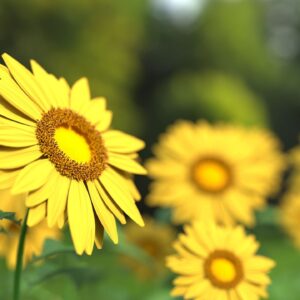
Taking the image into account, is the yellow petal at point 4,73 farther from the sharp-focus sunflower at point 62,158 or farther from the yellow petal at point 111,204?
the yellow petal at point 111,204

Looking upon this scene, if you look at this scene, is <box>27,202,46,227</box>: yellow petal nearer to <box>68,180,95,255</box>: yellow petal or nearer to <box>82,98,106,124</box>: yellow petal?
<box>68,180,95,255</box>: yellow petal

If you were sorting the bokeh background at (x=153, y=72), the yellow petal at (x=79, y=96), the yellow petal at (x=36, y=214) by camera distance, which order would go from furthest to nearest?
the bokeh background at (x=153, y=72) → the yellow petal at (x=79, y=96) → the yellow petal at (x=36, y=214)

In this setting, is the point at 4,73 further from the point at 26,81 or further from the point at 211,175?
the point at 211,175

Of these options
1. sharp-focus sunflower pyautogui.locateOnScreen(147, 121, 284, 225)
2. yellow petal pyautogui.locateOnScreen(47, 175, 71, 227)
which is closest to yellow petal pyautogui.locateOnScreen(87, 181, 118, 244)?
yellow petal pyautogui.locateOnScreen(47, 175, 71, 227)

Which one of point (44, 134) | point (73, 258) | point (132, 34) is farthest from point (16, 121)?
point (132, 34)

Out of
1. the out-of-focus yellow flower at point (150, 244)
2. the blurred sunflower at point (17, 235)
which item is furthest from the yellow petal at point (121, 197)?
the out-of-focus yellow flower at point (150, 244)

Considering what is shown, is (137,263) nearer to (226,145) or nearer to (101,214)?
(226,145)
